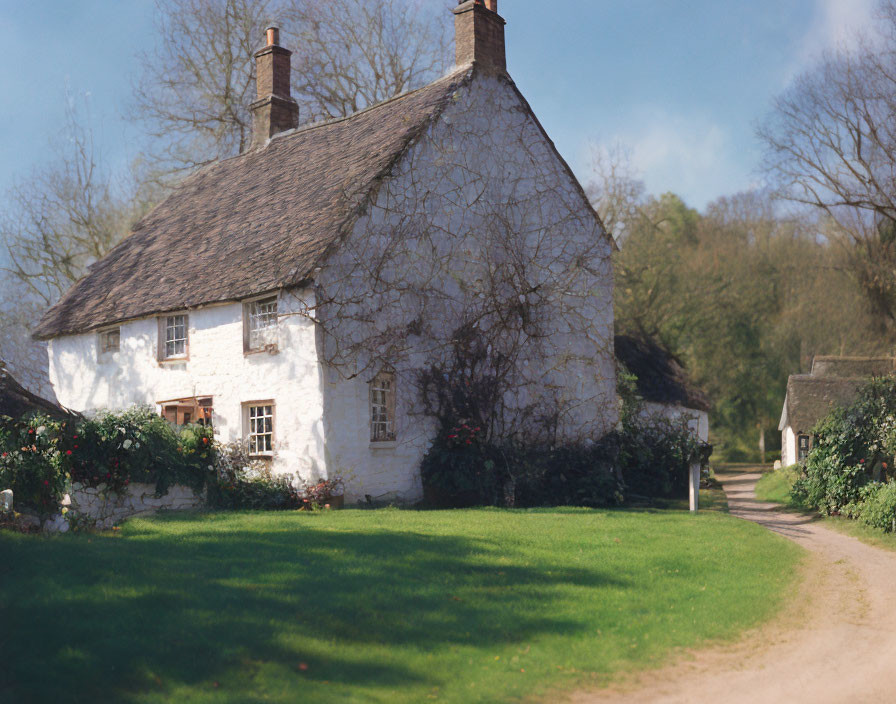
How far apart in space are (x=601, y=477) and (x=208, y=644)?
1280 cm

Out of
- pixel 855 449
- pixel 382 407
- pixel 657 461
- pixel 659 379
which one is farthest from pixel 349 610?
pixel 659 379

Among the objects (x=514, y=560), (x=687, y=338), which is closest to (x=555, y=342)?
(x=514, y=560)

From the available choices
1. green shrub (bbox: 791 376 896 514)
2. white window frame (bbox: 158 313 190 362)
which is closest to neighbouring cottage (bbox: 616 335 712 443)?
green shrub (bbox: 791 376 896 514)

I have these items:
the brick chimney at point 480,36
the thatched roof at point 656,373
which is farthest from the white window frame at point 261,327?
the thatched roof at point 656,373

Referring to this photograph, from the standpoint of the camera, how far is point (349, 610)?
26.9 ft

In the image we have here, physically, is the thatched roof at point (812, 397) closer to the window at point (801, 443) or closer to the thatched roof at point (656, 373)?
the window at point (801, 443)

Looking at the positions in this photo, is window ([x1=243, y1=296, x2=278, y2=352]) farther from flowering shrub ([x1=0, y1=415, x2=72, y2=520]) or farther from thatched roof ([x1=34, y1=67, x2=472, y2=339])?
flowering shrub ([x1=0, y1=415, x2=72, y2=520])

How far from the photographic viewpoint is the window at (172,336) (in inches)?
766

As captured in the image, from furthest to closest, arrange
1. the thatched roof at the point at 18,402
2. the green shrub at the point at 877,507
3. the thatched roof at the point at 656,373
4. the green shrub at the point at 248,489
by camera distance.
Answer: the thatched roof at the point at 656,373
the green shrub at the point at 248,489
the green shrub at the point at 877,507
the thatched roof at the point at 18,402

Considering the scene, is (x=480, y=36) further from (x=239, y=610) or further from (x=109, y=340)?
(x=239, y=610)

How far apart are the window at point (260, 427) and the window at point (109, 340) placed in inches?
218

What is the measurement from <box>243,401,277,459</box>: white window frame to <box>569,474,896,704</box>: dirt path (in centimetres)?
1033

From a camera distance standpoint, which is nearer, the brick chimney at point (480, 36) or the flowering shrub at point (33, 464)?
the flowering shrub at point (33, 464)

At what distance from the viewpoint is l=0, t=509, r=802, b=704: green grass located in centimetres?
679
